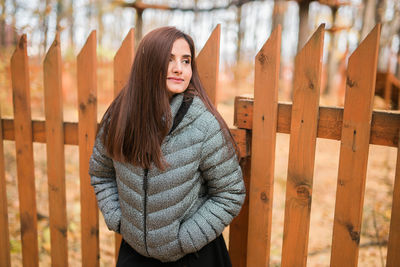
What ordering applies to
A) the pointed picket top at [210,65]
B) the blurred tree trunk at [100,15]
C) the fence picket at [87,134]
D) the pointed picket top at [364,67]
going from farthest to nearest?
the blurred tree trunk at [100,15] → the fence picket at [87,134] → the pointed picket top at [210,65] → the pointed picket top at [364,67]

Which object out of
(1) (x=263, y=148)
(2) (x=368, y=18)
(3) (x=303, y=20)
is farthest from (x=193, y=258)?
(2) (x=368, y=18)

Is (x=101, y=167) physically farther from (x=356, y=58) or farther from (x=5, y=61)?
(x=5, y=61)

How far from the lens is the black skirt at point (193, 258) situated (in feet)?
5.18

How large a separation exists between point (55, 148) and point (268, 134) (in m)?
1.43

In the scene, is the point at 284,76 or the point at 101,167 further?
the point at 284,76

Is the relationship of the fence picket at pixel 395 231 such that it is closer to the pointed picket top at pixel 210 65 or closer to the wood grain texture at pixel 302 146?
the wood grain texture at pixel 302 146

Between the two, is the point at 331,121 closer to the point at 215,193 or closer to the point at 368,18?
the point at 215,193

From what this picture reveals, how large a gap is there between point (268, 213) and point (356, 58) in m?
0.88

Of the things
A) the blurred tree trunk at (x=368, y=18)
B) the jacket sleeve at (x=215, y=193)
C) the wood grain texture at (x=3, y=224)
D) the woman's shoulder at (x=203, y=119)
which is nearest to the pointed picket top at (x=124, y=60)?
the woman's shoulder at (x=203, y=119)

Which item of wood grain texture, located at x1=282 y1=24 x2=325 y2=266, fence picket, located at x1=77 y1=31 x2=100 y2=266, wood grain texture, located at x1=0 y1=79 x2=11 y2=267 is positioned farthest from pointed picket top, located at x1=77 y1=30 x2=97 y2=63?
wood grain texture, located at x1=282 y1=24 x2=325 y2=266

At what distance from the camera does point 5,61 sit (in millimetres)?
5848

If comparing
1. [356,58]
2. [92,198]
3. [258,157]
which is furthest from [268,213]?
[92,198]

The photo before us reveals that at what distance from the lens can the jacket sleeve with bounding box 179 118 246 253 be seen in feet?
4.83

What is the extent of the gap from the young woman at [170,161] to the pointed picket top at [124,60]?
38cm
